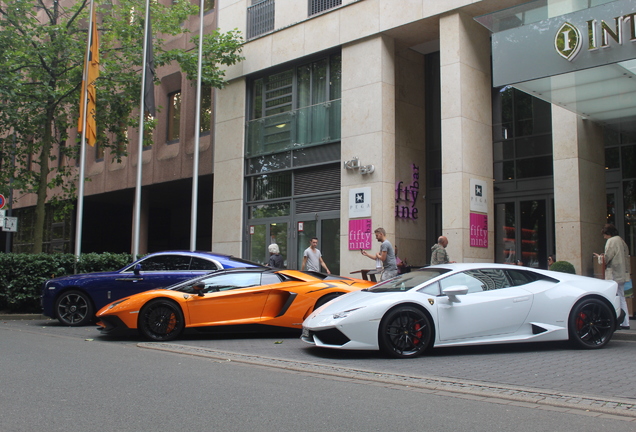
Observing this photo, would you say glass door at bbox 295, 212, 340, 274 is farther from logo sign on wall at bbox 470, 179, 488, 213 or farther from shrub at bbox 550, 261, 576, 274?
shrub at bbox 550, 261, 576, 274

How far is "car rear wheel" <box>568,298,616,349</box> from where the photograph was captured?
874cm

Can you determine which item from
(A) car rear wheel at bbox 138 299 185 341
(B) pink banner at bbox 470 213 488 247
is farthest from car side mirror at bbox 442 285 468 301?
(B) pink banner at bbox 470 213 488 247

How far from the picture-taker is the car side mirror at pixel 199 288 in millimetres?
10164

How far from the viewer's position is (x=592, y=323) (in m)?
8.86

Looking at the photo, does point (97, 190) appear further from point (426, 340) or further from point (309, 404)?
point (309, 404)

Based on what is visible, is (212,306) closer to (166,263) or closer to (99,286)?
(166,263)

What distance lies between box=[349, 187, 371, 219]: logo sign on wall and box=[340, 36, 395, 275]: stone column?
13 centimetres

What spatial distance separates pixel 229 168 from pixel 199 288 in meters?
10.9

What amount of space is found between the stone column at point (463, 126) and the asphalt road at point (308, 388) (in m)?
5.97

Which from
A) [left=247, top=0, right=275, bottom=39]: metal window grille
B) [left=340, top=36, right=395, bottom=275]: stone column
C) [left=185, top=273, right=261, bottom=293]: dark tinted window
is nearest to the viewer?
[left=185, top=273, right=261, bottom=293]: dark tinted window

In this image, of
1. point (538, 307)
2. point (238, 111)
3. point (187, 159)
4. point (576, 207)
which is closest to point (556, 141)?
point (576, 207)

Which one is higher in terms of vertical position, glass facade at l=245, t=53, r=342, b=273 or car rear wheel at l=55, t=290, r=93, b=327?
glass facade at l=245, t=53, r=342, b=273

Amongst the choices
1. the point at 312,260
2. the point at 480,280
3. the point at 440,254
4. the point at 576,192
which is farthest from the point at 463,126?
the point at 480,280

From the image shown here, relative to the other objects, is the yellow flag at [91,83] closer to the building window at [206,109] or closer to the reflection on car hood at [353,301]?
the building window at [206,109]
